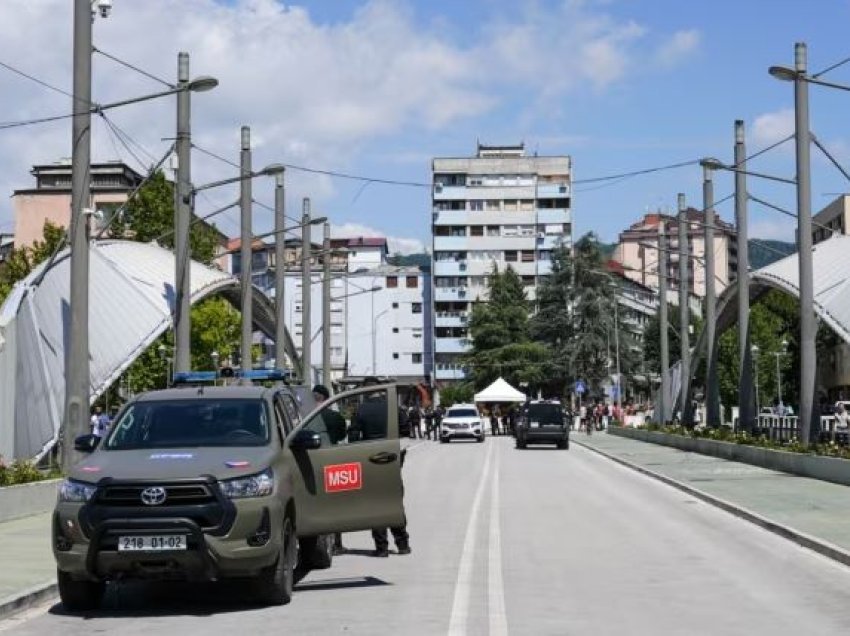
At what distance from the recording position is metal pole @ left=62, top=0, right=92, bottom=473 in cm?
2250

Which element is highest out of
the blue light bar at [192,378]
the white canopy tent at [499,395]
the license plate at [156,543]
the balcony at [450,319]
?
the balcony at [450,319]

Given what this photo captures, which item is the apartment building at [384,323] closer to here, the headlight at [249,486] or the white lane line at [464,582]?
the white lane line at [464,582]

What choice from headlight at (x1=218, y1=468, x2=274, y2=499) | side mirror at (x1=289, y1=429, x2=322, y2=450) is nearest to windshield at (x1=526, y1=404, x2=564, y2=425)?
side mirror at (x1=289, y1=429, x2=322, y2=450)

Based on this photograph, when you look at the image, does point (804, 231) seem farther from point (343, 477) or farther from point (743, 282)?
point (343, 477)

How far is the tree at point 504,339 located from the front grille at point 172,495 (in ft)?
344

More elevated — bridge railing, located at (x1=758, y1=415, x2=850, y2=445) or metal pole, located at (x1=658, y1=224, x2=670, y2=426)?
metal pole, located at (x1=658, y1=224, x2=670, y2=426)

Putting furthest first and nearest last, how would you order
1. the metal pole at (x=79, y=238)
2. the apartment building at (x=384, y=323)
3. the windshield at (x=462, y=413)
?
the apartment building at (x=384, y=323) → the windshield at (x=462, y=413) → the metal pole at (x=79, y=238)

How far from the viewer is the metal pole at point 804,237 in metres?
30.8

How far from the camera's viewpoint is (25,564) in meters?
14.2

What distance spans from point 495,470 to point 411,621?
2681 cm

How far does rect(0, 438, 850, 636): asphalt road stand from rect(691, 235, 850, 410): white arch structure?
2036 centimetres

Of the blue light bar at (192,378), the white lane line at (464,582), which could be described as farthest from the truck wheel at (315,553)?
the blue light bar at (192,378)

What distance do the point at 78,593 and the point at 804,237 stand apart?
76.3 ft

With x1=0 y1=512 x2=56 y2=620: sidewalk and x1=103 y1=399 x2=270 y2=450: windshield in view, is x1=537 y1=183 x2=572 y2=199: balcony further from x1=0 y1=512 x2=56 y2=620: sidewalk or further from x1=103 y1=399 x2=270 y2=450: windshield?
x1=103 y1=399 x2=270 y2=450: windshield
